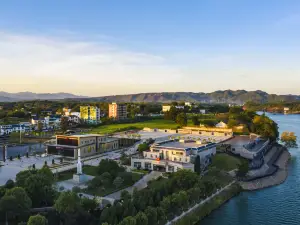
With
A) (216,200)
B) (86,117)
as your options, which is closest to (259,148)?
(216,200)

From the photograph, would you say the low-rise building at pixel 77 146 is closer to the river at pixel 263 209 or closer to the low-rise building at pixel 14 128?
the river at pixel 263 209

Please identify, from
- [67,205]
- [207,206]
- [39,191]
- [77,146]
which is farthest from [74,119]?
[67,205]

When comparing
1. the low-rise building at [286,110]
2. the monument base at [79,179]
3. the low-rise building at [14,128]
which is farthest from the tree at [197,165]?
the low-rise building at [286,110]

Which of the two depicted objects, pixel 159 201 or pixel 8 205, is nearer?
pixel 8 205

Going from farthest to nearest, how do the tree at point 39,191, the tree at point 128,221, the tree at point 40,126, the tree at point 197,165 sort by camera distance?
1. the tree at point 40,126
2. the tree at point 197,165
3. the tree at point 39,191
4. the tree at point 128,221

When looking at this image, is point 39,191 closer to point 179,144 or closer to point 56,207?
point 56,207

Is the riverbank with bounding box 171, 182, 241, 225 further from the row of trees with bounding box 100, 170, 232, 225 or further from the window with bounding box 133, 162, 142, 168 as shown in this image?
the window with bounding box 133, 162, 142, 168

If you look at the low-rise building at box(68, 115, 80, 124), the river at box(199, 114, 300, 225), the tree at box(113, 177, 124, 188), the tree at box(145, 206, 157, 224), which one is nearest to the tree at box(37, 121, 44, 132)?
the low-rise building at box(68, 115, 80, 124)
